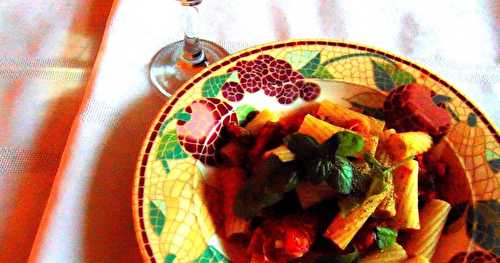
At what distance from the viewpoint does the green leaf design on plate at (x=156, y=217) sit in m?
0.71

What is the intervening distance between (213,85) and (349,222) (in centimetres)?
31

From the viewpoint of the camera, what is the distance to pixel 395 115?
88 centimetres

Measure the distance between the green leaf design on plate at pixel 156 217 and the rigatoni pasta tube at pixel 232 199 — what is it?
96 mm

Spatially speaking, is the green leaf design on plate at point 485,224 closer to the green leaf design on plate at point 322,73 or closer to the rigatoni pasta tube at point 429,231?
the rigatoni pasta tube at point 429,231

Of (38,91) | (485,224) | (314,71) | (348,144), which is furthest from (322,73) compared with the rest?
(38,91)

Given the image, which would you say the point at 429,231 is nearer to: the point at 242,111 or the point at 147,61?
the point at 242,111

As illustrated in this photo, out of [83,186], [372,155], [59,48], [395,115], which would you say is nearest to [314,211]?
[372,155]

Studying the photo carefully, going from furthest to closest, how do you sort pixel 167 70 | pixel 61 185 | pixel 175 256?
pixel 167 70, pixel 61 185, pixel 175 256

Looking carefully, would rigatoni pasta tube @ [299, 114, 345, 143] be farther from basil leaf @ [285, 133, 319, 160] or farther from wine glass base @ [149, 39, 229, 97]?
wine glass base @ [149, 39, 229, 97]

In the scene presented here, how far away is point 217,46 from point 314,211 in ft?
1.54

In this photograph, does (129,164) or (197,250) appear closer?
(197,250)

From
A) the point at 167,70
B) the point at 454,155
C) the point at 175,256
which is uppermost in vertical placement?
the point at 167,70

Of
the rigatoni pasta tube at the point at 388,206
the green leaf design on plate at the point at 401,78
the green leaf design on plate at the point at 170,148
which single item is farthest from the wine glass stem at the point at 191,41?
the rigatoni pasta tube at the point at 388,206

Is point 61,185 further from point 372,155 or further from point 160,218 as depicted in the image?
point 372,155
